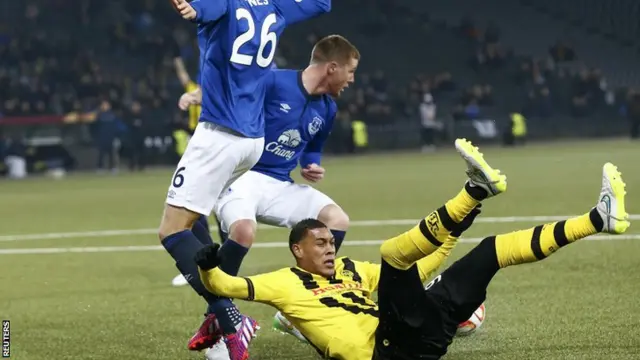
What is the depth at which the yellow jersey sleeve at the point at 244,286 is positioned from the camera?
6.08 m

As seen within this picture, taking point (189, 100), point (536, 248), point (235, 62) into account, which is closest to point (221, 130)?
point (235, 62)

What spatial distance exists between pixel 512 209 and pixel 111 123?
15168 millimetres

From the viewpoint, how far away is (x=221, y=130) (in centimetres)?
693

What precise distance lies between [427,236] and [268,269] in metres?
4.83

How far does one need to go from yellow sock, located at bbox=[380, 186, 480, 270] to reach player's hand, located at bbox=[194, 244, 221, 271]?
2.96 feet

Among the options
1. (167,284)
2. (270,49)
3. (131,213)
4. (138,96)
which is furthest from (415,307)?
(138,96)

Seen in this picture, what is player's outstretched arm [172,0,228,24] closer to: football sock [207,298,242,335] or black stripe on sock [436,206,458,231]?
football sock [207,298,242,335]

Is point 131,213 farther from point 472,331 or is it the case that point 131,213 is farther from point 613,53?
point 613,53

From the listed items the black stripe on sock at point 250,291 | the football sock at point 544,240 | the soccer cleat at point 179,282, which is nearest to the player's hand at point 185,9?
the black stripe on sock at point 250,291

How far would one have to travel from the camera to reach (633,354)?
6445 millimetres

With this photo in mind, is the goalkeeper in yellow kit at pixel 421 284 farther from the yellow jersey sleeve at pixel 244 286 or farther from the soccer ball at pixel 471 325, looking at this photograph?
the soccer ball at pixel 471 325

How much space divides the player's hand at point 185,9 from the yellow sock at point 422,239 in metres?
1.76

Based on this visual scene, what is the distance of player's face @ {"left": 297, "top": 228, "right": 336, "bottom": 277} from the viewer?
6672 millimetres

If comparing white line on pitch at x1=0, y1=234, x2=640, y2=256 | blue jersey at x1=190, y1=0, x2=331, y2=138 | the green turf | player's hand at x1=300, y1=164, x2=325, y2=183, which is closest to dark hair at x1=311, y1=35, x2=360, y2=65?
player's hand at x1=300, y1=164, x2=325, y2=183
